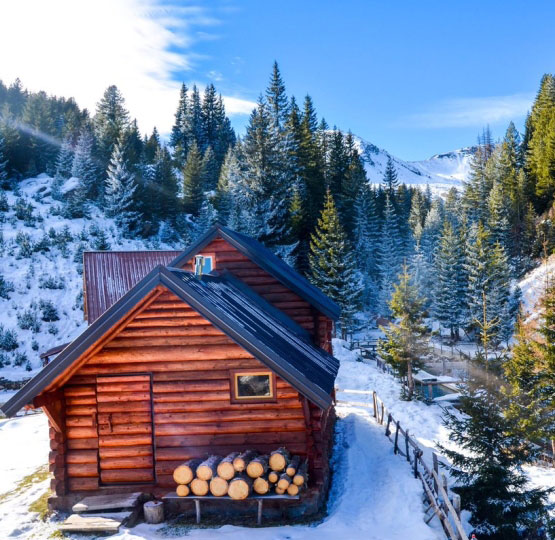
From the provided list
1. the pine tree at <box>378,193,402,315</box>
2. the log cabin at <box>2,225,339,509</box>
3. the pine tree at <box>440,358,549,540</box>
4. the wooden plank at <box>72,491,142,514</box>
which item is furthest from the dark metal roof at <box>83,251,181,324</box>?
the pine tree at <box>378,193,402,315</box>

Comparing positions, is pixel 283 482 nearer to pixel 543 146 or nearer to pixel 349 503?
pixel 349 503

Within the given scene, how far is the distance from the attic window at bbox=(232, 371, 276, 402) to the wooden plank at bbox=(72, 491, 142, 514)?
296 cm

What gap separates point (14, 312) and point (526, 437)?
34.0 m

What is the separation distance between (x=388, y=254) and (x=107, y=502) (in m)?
60.0

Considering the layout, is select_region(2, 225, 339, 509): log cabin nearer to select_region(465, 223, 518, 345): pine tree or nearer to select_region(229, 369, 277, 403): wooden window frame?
select_region(229, 369, 277, 403): wooden window frame

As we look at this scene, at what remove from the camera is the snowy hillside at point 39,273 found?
3109 centimetres

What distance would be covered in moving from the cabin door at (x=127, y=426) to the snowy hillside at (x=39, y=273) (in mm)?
21919

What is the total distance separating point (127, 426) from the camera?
32.4 ft

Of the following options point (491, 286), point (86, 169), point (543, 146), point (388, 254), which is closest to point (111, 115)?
point (86, 169)

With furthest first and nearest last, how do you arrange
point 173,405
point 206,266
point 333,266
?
1. point 333,266
2. point 206,266
3. point 173,405

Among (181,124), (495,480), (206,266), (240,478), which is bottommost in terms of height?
(495,480)

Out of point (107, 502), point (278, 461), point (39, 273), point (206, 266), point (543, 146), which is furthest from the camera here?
point (543, 146)

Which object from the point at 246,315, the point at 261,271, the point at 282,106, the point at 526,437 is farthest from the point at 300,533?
the point at 282,106

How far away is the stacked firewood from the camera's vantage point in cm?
887
